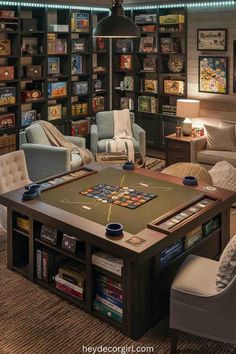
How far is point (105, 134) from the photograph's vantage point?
26.2ft

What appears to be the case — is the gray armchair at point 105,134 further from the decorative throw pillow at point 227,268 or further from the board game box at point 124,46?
the decorative throw pillow at point 227,268

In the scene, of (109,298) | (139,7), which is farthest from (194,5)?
(109,298)

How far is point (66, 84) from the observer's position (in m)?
8.22

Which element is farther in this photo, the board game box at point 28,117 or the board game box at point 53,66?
the board game box at point 53,66

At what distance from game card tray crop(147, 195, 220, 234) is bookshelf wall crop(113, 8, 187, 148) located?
4.27m

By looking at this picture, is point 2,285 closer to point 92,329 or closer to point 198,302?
point 92,329

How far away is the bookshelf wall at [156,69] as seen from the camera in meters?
8.05

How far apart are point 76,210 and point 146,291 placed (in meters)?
0.93

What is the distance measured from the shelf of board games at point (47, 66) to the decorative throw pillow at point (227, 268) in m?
4.99

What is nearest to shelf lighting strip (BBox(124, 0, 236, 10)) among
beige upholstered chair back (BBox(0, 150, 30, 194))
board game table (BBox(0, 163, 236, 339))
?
board game table (BBox(0, 163, 236, 339))

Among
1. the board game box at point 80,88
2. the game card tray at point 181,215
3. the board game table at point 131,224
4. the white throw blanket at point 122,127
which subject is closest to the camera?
the board game table at point 131,224

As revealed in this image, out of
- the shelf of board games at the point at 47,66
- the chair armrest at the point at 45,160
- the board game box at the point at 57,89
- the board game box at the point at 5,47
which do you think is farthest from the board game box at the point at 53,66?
the chair armrest at the point at 45,160

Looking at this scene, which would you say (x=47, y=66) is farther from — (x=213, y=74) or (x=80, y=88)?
(x=213, y=74)

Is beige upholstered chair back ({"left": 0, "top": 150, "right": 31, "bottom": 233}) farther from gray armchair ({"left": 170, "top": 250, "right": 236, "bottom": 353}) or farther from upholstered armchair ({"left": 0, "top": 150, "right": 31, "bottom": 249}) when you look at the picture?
gray armchair ({"left": 170, "top": 250, "right": 236, "bottom": 353})
